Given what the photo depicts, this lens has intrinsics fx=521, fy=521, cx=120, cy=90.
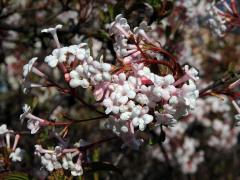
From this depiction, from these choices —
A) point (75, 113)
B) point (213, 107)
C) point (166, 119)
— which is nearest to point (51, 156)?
point (166, 119)

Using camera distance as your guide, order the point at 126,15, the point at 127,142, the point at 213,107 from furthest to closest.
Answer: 1. the point at 213,107
2. the point at 126,15
3. the point at 127,142

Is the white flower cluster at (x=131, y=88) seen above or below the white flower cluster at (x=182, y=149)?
above

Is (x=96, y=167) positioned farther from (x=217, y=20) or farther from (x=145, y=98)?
(x=217, y=20)

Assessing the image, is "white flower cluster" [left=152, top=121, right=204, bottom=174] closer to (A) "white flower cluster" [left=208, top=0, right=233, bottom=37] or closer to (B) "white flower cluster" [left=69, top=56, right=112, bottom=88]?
(A) "white flower cluster" [left=208, top=0, right=233, bottom=37]

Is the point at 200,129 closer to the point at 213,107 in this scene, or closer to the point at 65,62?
the point at 213,107

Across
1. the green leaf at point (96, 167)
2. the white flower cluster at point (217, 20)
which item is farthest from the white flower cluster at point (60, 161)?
the white flower cluster at point (217, 20)

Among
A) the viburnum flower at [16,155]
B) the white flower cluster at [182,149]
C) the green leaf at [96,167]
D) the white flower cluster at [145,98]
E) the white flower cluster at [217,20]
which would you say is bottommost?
the white flower cluster at [182,149]

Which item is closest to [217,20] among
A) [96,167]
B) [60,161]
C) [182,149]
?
[96,167]

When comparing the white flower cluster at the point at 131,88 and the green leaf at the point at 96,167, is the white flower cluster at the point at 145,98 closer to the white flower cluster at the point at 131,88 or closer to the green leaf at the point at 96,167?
the white flower cluster at the point at 131,88
